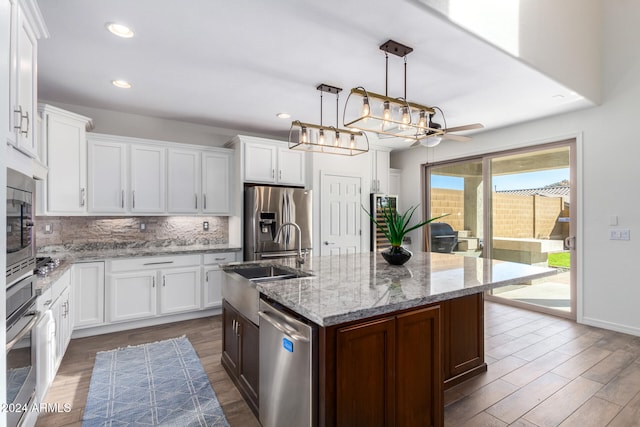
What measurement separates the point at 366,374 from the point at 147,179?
3633mm

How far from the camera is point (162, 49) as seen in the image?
8.26 feet

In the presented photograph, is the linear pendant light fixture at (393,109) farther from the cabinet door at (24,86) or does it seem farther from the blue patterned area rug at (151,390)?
the blue patterned area rug at (151,390)

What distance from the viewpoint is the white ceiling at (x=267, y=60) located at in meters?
2.08

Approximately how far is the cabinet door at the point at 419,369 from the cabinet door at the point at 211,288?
10.00 ft

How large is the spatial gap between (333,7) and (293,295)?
175 cm

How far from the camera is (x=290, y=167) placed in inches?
186

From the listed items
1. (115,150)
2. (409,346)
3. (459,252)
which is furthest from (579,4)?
(115,150)

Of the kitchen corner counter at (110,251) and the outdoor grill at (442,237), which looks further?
the outdoor grill at (442,237)

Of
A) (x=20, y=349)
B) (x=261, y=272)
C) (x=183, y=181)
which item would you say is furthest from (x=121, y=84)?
(x=20, y=349)

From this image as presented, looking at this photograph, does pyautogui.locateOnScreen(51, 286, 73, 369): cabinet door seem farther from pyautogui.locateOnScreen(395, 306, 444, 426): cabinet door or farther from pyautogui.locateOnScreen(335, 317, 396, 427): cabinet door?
pyautogui.locateOnScreen(395, 306, 444, 426): cabinet door

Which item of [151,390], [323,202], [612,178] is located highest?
[612,178]

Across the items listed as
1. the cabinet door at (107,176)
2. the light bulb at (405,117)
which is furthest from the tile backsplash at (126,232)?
the light bulb at (405,117)

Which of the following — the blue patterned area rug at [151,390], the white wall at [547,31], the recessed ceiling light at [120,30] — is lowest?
the blue patterned area rug at [151,390]

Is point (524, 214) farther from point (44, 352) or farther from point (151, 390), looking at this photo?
point (44, 352)
